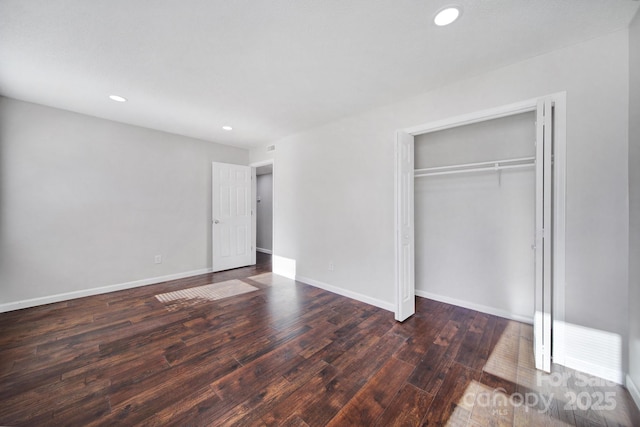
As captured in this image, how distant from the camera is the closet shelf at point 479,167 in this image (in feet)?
8.46

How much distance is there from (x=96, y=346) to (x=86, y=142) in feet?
9.23

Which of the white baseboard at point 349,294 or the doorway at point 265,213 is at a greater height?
the doorway at point 265,213

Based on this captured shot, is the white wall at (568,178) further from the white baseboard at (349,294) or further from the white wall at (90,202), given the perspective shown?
the white wall at (90,202)

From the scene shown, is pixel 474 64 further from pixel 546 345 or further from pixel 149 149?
pixel 149 149

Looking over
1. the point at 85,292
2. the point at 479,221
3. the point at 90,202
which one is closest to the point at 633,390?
Result: the point at 479,221

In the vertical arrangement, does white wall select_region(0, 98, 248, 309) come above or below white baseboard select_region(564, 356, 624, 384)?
above

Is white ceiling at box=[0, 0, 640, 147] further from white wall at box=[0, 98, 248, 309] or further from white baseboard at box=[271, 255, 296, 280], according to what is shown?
white baseboard at box=[271, 255, 296, 280]

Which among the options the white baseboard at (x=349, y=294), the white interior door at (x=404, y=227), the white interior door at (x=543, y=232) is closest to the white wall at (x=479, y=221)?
the white interior door at (x=404, y=227)

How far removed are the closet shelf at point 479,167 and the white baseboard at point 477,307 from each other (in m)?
1.59

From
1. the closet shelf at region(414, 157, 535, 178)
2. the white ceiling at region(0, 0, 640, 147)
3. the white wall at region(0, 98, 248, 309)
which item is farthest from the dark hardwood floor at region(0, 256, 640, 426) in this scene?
the white ceiling at region(0, 0, 640, 147)

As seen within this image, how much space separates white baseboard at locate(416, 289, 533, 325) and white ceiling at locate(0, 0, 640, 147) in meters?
2.54

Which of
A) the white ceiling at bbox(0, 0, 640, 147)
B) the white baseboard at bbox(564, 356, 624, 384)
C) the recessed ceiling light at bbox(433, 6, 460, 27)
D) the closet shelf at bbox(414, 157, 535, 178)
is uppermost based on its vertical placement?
the white ceiling at bbox(0, 0, 640, 147)

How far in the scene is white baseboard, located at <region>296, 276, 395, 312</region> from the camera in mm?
3072

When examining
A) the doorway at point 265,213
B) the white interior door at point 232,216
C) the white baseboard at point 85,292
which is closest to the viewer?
the white baseboard at point 85,292
